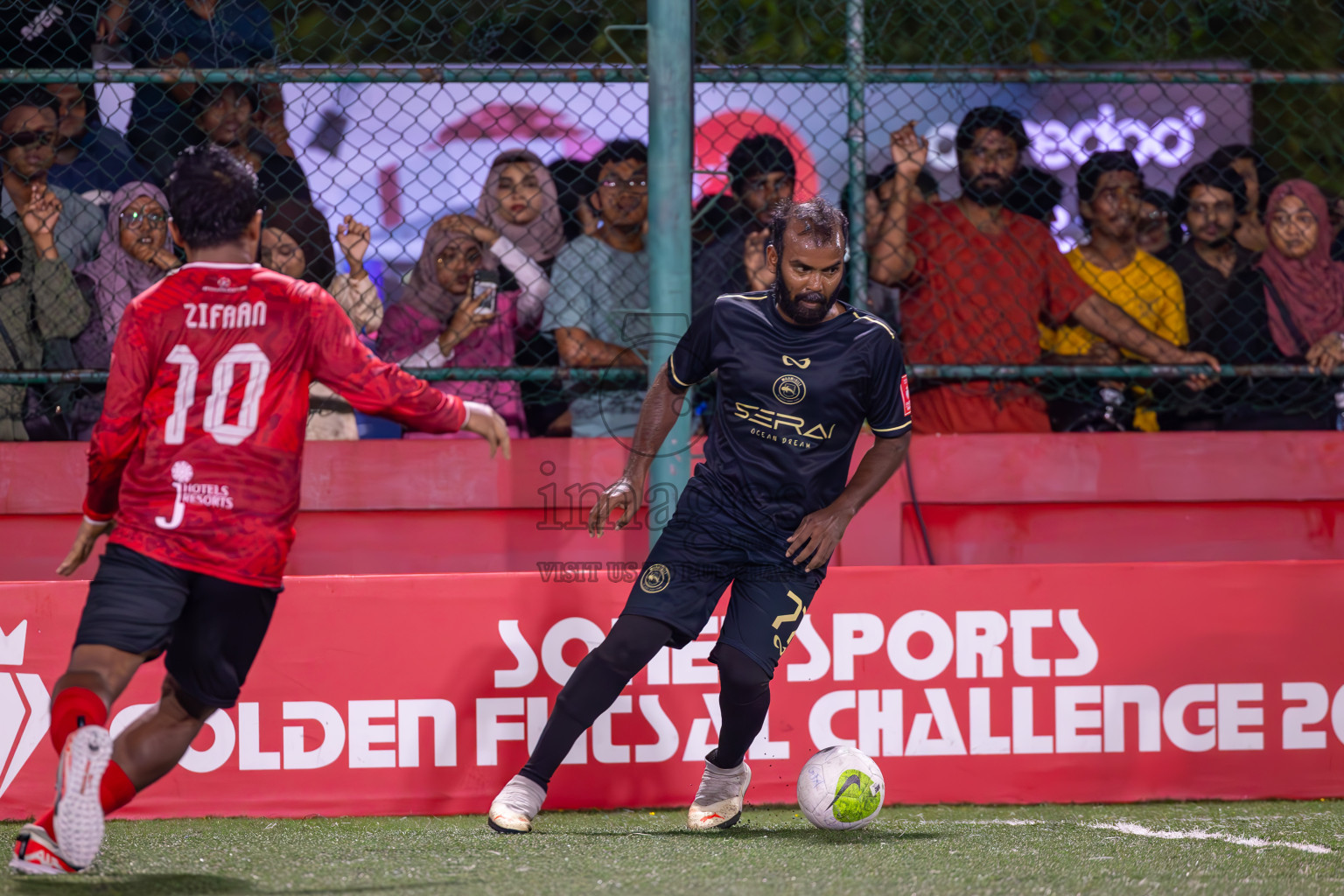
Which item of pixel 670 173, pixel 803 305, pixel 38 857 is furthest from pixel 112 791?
pixel 670 173

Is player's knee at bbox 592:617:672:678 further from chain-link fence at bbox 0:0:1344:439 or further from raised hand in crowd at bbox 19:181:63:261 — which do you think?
raised hand in crowd at bbox 19:181:63:261

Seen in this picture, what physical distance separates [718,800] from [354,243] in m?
2.58

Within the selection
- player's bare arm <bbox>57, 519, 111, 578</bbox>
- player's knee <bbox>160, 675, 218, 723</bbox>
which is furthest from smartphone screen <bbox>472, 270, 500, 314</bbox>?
player's knee <bbox>160, 675, 218, 723</bbox>

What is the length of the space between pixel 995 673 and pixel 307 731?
93.5 inches

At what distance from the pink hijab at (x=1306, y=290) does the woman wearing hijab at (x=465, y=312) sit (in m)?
3.04

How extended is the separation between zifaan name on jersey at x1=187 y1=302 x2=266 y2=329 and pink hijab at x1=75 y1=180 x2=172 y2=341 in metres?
2.20

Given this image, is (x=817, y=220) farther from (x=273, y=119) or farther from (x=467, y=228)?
(x=273, y=119)

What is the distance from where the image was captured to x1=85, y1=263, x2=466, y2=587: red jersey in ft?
9.61

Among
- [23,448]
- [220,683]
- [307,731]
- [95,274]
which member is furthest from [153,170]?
[220,683]

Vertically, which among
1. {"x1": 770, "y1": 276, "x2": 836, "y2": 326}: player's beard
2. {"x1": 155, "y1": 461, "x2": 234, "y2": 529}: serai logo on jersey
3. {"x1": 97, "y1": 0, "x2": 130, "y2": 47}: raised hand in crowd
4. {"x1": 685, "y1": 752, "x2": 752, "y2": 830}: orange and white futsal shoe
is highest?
{"x1": 97, "y1": 0, "x2": 130, "y2": 47}: raised hand in crowd

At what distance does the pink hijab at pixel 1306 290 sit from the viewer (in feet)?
17.7

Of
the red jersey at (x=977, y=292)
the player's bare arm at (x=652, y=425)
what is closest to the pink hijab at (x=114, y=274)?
the player's bare arm at (x=652, y=425)

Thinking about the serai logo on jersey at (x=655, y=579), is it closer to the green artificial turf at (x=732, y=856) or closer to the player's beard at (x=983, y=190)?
the green artificial turf at (x=732, y=856)

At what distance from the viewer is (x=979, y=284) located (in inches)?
208
